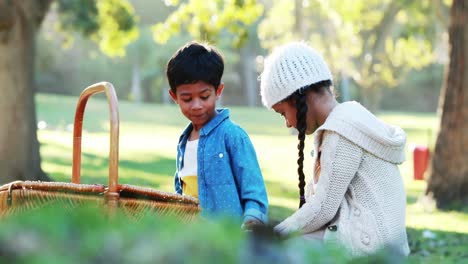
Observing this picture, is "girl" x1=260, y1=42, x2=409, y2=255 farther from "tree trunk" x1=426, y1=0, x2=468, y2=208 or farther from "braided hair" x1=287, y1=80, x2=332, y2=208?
"tree trunk" x1=426, y1=0, x2=468, y2=208

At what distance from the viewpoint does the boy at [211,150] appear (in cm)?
457

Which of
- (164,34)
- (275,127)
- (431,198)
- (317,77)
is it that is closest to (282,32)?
(275,127)

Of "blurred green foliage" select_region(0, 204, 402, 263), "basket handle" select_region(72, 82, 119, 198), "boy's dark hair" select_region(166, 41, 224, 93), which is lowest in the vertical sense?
"basket handle" select_region(72, 82, 119, 198)

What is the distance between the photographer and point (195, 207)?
136 inches

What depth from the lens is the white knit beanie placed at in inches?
170

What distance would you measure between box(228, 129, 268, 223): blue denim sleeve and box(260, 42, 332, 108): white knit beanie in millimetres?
337

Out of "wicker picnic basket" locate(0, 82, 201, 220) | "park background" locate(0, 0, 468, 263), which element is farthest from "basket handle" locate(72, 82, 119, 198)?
"park background" locate(0, 0, 468, 263)

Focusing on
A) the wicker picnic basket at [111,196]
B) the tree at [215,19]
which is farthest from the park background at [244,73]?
the wicker picnic basket at [111,196]

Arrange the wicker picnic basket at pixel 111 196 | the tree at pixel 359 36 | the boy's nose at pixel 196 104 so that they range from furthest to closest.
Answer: the tree at pixel 359 36, the boy's nose at pixel 196 104, the wicker picnic basket at pixel 111 196

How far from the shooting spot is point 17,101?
13039mm

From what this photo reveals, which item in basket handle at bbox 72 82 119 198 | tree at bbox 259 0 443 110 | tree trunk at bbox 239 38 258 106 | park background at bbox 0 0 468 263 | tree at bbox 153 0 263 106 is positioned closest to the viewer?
basket handle at bbox 72 82 119 198

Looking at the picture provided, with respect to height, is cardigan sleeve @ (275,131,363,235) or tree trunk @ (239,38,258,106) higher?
cardigan sleeve @ (275,131,363,235)

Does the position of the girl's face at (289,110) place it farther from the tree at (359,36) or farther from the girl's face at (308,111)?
the tree at (359,36)

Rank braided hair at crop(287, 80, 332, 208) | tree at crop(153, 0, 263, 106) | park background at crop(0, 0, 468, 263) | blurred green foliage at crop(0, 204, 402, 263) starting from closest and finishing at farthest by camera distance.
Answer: blurred green foliage at crop(0, 204, 402, 263)
braided hair at crop(287, 80, 332, 208)
park background at crop(0, 0, 468, 263)
tree at crop(153, 0, 263, 106)
